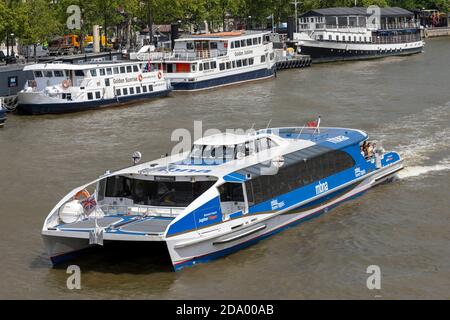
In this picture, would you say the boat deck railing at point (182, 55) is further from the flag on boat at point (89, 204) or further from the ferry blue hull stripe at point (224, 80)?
the flag on boat at point (89, 204)

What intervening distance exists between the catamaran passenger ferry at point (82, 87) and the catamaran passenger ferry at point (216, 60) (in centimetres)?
529

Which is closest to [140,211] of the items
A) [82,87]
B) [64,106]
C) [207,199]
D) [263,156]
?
[207,199]

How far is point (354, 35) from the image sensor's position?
259 feet

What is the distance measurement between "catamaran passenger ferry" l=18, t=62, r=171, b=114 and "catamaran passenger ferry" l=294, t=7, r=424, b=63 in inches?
1126

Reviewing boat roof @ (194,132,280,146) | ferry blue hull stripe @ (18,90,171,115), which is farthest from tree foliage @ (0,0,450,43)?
boat roof @ (194,132,280,146)

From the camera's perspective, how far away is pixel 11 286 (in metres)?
18.7

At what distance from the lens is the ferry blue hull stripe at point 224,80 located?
55.2m

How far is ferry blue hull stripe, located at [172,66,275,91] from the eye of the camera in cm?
5516

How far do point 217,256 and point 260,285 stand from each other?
183 centimetres

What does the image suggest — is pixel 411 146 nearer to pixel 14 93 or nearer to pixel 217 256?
pixel 217 256

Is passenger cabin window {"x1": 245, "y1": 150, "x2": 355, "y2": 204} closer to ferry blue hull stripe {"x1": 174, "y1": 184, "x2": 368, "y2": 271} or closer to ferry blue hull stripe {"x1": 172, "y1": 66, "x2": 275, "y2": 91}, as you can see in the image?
ferry blue hull stripe {"x1": 174, "y1": 184, "x2": 368, "y2": 271}

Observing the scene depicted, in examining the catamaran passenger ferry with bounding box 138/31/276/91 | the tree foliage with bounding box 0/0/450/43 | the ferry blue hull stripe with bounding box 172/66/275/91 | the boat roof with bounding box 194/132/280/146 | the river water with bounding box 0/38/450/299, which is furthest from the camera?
the tree foliage with bounding box 0/0/450/43
